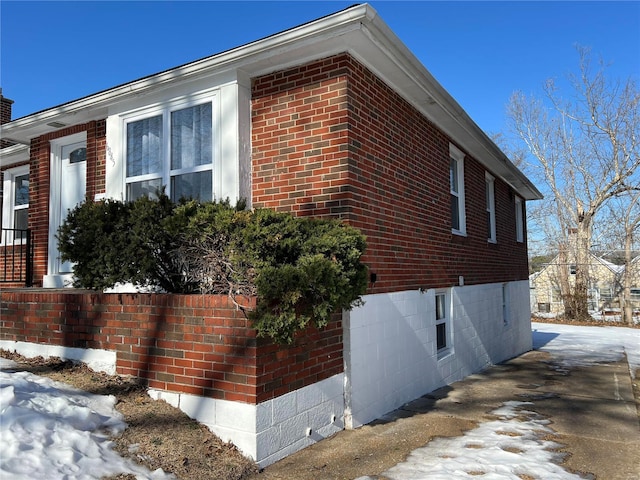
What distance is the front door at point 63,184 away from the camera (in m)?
8.09

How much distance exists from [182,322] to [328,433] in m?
1.84

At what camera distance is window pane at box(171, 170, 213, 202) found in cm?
625

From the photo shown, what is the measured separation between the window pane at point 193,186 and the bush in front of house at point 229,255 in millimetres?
1332

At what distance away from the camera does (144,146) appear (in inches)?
269

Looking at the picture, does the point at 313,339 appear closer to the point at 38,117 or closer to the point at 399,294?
the point at 399,294

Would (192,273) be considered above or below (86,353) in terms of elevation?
above

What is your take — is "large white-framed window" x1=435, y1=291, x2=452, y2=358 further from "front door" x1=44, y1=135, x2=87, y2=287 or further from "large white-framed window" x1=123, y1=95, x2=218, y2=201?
"front door" x1=44, y1=135, x2=87, y2=287

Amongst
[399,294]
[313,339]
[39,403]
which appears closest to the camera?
[39,403]

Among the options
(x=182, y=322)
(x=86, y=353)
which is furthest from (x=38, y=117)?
(x=182, y=322)

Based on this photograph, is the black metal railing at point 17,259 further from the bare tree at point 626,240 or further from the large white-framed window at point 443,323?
the bare tree at point 626,240

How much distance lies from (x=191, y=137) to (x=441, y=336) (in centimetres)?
517

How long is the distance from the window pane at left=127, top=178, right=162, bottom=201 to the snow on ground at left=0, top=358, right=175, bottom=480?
3.07 metres

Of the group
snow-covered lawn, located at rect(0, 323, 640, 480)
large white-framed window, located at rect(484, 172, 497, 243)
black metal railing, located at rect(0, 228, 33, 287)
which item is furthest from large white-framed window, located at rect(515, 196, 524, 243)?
black metal railing, located at rect(0, 228, 33, 287)

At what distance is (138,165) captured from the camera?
22.5 ft
